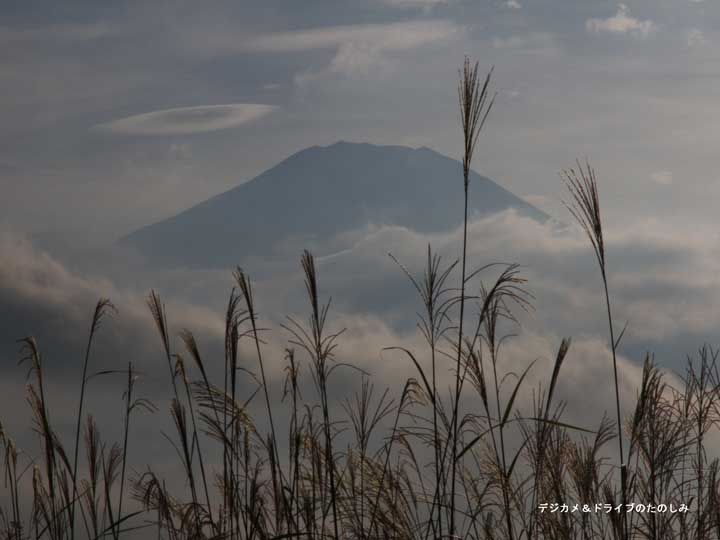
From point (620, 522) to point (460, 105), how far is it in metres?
1.53

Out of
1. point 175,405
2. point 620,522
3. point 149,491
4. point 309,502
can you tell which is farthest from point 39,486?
point 620,522

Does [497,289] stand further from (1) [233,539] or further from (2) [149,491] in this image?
(2) [149,491]

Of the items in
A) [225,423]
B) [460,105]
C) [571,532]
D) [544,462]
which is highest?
[460,105]

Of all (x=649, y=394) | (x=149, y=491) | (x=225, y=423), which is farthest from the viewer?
(x=149, y=491)

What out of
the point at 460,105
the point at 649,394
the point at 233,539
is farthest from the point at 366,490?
the point at 460,105

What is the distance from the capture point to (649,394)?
3098 millimetres

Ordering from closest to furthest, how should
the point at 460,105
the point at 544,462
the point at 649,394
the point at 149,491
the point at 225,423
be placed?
the point at 460,105, the point at 649,394, the point at 225,423, the point at 544,462, the point at 149,491

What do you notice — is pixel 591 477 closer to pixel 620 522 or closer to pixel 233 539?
pixel 620 522

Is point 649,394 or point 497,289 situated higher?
point 497,289

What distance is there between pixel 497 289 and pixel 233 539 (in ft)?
4.53

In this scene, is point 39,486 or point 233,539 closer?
point 233,539

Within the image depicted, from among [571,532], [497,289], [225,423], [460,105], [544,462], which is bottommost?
[571,532]

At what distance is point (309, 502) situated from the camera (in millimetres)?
3260

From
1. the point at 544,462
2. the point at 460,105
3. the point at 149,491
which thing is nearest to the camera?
the point at 460,105
